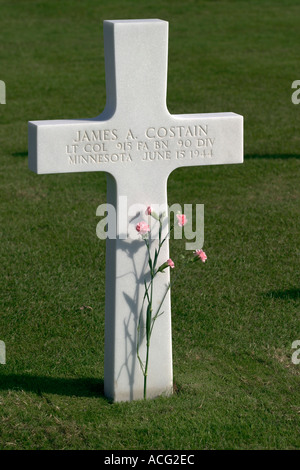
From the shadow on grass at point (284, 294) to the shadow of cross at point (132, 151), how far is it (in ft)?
5.95

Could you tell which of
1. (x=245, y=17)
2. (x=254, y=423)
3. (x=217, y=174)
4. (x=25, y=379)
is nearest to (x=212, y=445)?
(x=254, y=423)

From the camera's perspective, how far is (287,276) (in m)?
7.15

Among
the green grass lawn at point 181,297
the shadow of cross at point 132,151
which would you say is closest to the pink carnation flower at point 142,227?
the shadow of cross at point 132,151

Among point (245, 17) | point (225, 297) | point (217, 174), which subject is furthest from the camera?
point (245, 17)

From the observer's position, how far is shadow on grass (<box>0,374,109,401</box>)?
524cm

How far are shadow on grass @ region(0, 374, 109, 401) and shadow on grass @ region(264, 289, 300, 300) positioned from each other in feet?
6.14

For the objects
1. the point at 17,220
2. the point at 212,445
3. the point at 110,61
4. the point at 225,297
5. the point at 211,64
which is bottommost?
the point at 212,445

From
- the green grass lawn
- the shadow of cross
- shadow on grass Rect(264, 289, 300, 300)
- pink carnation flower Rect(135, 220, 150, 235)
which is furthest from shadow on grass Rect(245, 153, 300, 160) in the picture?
pink carnation flower Rect(135, 220, 150, 235)

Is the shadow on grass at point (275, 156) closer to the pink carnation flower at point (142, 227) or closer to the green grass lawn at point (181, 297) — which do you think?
the green grass lawn at point (181, 297)

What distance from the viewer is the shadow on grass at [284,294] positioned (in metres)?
6.73

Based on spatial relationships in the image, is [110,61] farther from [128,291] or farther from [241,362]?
[241,362]

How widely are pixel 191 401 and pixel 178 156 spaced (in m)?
1.43

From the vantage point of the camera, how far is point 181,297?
267 inches

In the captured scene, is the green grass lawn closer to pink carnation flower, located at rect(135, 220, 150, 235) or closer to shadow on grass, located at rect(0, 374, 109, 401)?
shadow on grass, located at rect(0, 374, 109, 401)
